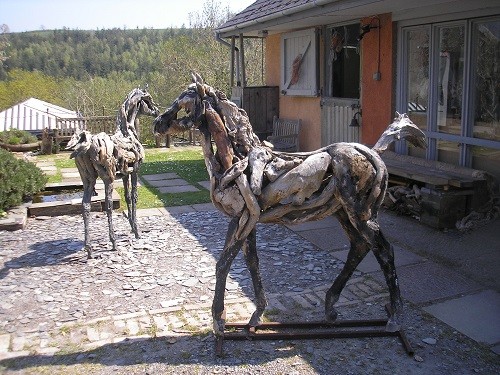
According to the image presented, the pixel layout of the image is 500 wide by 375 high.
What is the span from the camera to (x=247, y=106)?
12531 mm

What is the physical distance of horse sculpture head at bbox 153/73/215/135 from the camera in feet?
13.1

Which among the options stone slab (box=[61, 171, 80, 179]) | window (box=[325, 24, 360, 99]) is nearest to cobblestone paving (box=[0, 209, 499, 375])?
window (box=[325, 24, 360, 99])

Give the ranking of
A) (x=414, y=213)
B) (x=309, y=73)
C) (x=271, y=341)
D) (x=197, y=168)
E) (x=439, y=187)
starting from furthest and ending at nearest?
(x=197, y=168) → (x=309, y=73) → (x=414, y=213) → (x=439, y=187) → (x=271, y=341)

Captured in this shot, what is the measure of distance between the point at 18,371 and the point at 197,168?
9906 millimetres

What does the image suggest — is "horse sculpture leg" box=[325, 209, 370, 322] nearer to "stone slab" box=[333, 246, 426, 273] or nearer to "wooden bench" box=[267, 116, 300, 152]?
"stone slab" box=[333, 246, 426, 273]

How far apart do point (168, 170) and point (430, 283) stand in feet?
29.8

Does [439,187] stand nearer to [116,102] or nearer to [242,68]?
[242,68]

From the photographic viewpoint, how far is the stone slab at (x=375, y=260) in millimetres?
5902

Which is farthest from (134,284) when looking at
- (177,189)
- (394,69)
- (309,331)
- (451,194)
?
(394,69)

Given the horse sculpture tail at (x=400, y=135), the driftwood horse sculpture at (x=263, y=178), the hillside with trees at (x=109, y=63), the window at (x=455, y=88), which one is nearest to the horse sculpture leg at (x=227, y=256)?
the driftwood horse sculpture at (x=263, y=178)

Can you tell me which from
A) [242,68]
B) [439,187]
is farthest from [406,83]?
[242,68]

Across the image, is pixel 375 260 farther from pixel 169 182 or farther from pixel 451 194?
pixel 169 182

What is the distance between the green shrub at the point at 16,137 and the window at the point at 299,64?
32.4 ft

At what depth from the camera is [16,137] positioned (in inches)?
686
